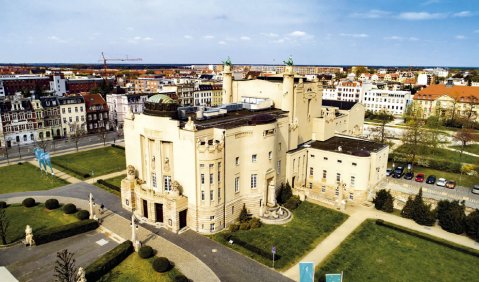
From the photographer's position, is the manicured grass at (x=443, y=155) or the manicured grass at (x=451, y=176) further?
the manicured grass at (x=443, y=155)

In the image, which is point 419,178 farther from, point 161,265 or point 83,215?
point 83,215

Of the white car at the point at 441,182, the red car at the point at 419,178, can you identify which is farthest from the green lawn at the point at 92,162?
the white car at the point at 441,182

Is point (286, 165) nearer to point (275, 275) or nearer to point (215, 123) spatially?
point (215, 123)

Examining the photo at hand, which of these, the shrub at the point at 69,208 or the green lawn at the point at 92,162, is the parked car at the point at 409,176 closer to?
the green lawn at the point at 92,162

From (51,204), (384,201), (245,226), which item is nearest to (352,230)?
(384,201)

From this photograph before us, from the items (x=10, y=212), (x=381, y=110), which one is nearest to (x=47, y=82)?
(x=10, y=212)

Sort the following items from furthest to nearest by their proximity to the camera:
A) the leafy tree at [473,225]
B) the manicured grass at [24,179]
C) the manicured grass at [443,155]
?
1. the manicured grass at [443,155]
2. the manicured grass at [24,179]
3. the leafy tree at [473,225]

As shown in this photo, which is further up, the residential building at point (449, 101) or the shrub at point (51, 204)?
the residential building at point (449, 101)
